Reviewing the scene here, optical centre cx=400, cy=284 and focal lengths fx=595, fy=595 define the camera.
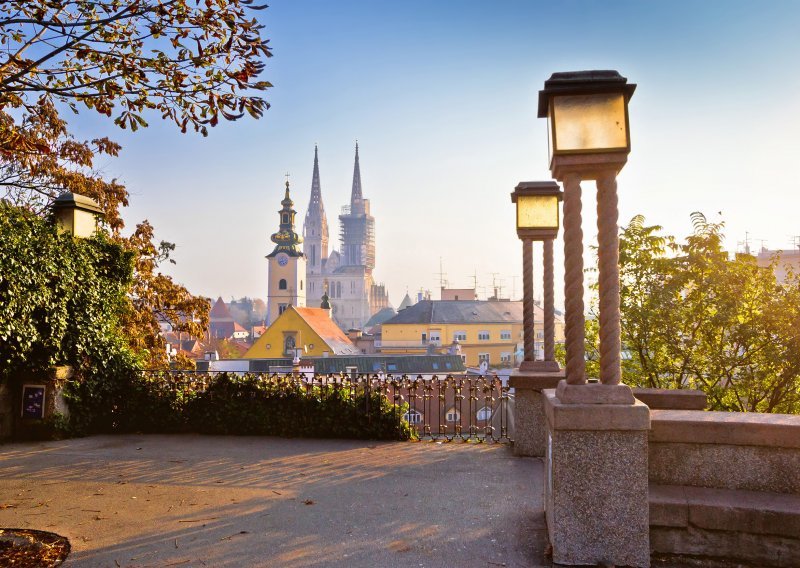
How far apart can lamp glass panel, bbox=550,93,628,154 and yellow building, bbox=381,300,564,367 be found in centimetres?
7454

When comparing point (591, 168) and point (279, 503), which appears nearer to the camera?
point (591, 168)

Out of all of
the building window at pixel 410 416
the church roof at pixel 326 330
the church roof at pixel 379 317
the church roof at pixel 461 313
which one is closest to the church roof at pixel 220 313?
the church roof at pixel 379 317

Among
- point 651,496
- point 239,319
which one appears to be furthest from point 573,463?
point 239,319

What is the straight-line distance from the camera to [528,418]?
7.77m

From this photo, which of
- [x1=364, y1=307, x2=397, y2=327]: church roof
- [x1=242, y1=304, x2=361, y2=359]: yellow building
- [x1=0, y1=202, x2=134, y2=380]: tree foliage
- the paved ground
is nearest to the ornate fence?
the paved ground

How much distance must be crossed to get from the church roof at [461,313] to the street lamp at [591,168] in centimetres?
7654

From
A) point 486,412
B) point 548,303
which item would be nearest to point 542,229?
point 548,303

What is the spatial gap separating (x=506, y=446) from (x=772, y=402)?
4.84 m

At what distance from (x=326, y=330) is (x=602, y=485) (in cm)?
6775

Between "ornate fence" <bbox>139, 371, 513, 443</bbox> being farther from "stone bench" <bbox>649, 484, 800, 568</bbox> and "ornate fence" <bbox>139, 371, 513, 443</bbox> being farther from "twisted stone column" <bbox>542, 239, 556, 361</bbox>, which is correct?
"stone bench" <bbox>649, 484, 800, 568</bbox>

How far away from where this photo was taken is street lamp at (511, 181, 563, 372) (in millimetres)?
7988

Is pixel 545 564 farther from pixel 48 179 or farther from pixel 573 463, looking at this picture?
pixel 48 179

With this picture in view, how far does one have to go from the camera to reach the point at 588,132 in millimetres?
4500

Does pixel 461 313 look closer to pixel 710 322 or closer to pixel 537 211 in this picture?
pixel 710 322
